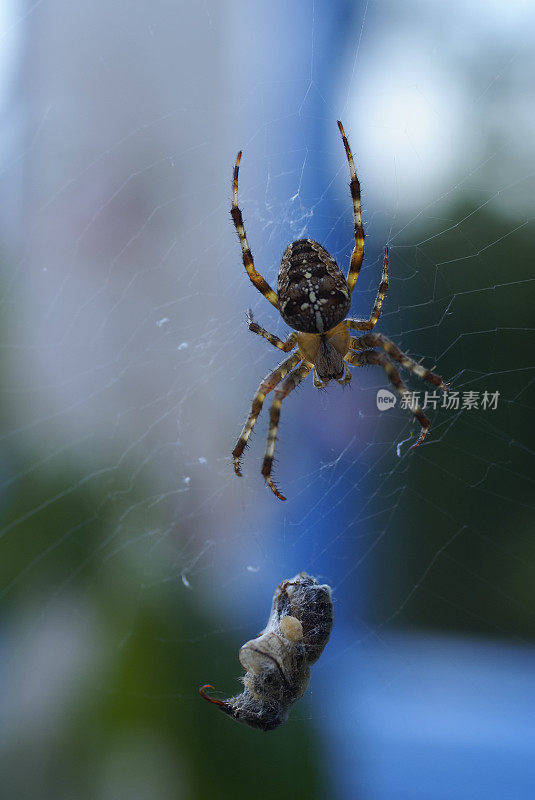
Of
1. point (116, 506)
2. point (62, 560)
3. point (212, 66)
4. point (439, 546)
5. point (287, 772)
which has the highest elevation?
point (212, 66)

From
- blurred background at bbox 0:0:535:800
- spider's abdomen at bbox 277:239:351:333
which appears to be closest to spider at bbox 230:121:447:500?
spider's abdomen at bbox 277:239:351:333

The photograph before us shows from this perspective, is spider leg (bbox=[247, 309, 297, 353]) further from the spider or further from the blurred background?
the blurred background

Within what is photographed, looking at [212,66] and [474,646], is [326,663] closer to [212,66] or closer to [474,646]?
[474,646]

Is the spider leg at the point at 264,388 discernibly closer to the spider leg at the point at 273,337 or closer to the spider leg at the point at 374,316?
the spider leg at the point at 273,337

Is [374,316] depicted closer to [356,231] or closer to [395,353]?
[395,353]

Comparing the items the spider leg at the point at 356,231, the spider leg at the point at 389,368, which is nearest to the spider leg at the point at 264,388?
the spider leg at the point at 389,368

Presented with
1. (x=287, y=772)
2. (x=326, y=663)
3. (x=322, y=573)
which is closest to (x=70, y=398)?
(x=322, y=573)

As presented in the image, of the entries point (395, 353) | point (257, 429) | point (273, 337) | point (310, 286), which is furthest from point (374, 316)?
point (257, 429)
